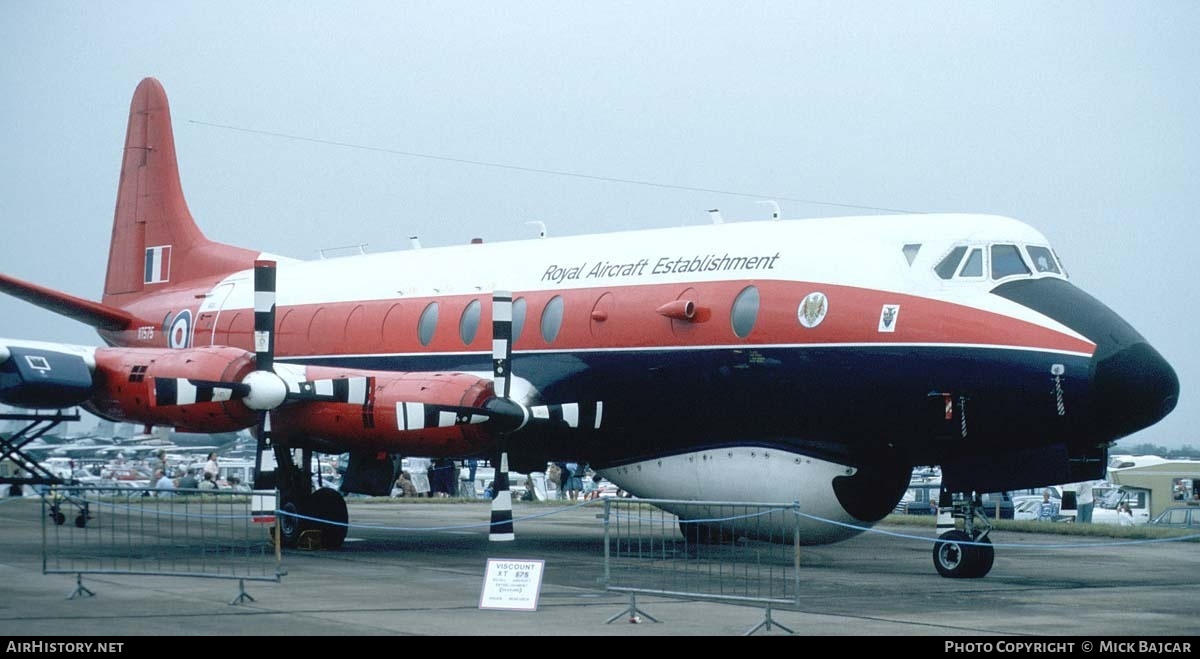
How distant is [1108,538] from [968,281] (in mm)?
9808

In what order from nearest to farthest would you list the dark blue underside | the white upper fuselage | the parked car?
the dark blue underside < the white upper fuselage < the parked car

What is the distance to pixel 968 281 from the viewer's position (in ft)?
53.5

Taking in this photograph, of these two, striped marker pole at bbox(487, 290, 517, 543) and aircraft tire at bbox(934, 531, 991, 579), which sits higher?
striped marker pole at bbox(487, 290, 517, 543)

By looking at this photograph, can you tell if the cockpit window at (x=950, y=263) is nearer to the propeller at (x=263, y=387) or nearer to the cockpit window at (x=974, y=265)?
Answer: the cockpit window at (x=974, y=265)

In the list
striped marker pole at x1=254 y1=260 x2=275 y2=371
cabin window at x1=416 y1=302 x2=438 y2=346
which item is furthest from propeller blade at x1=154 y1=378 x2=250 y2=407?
cabin window at x1=416 y1=302 x2=438 y2=346

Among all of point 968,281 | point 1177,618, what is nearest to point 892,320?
point 968,281

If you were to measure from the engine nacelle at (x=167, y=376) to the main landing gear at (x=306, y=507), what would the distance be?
1622 mm

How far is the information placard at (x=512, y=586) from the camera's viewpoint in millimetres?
12734

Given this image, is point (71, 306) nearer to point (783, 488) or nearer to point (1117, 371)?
point (783, 488)

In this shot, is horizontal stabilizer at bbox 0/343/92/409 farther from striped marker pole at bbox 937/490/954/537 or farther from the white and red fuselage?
striped marker pole at bbox 937/490/954/537

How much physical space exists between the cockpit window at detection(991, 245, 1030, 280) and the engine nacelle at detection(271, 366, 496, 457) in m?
6.38

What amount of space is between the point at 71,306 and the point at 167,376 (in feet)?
23.7

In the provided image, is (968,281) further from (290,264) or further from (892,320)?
(290,264)

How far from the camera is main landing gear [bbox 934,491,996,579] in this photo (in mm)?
16359
